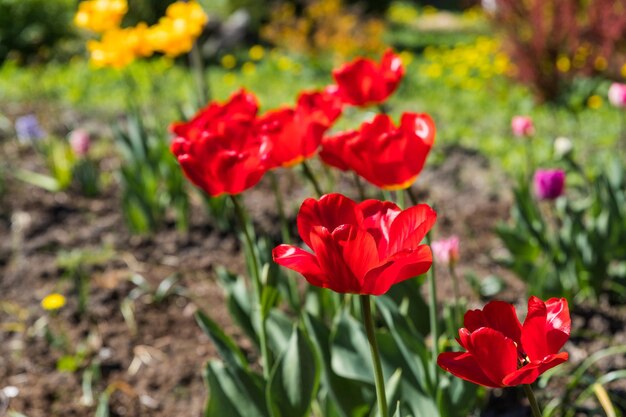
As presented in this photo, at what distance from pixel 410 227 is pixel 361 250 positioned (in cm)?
8

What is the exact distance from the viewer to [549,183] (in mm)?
2256

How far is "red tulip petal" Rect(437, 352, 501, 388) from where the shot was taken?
39.9 inches

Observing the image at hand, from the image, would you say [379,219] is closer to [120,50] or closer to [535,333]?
[535,333]

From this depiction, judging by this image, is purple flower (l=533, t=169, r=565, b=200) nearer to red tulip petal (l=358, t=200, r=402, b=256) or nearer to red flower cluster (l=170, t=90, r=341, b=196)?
red flower cluster (l=170, t=90, r=341, b=196)

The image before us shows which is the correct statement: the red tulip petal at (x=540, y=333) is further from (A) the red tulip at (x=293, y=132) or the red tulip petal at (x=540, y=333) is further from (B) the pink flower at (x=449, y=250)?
(B) the pink flower at (x=449, y=250)

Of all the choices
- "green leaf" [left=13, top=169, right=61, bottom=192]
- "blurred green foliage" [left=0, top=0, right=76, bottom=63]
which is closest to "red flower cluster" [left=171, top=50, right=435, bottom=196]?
"green leaf" [left=13, top=169, right=61, bottom=192]

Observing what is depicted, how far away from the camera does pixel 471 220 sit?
347 cm

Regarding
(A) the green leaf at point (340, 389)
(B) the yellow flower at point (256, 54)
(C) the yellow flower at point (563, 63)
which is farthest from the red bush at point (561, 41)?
(A) the green leaf at point (340, 389)

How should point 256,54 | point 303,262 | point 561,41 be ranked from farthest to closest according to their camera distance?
1. point 256,54
2. point 561,41
3. point 303,262

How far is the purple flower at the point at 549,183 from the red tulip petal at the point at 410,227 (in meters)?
1.28

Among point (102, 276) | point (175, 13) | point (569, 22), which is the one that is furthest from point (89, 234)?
point (569, 22)

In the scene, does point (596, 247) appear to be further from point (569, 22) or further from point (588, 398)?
point (569, 22)

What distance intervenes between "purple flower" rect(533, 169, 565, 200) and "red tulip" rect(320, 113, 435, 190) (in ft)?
2.76

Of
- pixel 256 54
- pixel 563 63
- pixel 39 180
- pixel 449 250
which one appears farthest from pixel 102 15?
pixel 256 54
